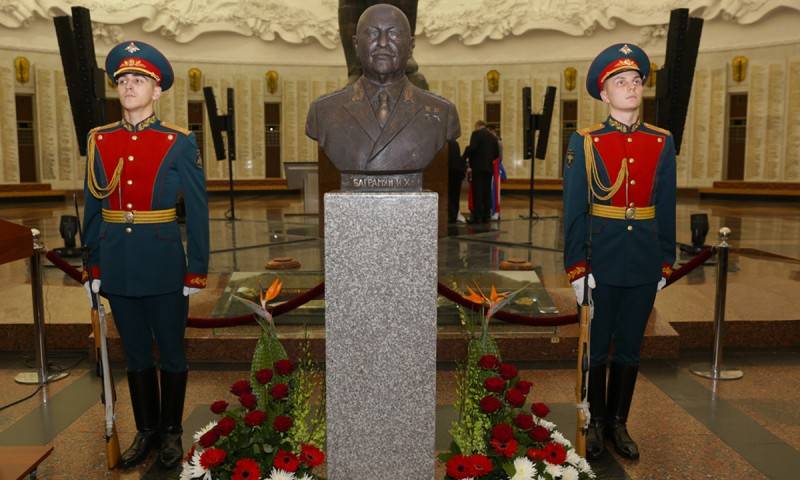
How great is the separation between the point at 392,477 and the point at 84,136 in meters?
4.92

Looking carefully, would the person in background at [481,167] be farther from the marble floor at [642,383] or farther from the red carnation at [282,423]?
the red carnation at [282,423]

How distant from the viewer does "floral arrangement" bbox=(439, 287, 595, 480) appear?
98.3 inches

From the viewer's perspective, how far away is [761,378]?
453cm

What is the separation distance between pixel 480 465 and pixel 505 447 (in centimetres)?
14

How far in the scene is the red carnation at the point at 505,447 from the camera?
250 cm

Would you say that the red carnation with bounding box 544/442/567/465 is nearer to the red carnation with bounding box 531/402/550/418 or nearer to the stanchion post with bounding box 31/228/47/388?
the red carnation with bounding box 531/402/550/418

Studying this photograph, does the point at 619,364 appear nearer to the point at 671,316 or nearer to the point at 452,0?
the point at 671,316

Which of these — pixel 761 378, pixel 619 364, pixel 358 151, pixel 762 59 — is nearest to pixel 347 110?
pixel 358 151

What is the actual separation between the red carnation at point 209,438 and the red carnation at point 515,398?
3.59 feet

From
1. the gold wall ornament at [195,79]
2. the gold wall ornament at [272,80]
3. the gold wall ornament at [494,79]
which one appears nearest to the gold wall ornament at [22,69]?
the gold wall ornament at [195,79]

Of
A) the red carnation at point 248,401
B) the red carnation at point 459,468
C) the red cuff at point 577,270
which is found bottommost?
the red carnation at point 459,468

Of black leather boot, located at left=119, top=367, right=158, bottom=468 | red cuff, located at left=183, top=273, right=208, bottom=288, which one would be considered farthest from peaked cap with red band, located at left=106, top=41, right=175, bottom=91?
black leather boot, located at left=119, top=367, right=158, bottom=468

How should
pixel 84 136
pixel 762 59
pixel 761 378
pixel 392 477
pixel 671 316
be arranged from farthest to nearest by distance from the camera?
1. pixel 762 59
2. pixel 84 136
3. pixel 671 316
4. pixel 761 378
5. pixel 392 477

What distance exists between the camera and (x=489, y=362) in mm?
2752
